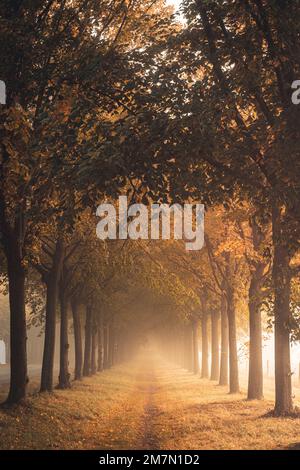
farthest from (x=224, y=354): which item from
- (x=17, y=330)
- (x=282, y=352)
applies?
(x=17, y=330)

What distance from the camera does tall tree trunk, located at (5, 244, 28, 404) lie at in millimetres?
17047

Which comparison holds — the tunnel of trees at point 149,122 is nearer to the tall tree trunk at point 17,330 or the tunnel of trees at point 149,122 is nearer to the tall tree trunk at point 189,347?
the tall tree trunk at point 17,330

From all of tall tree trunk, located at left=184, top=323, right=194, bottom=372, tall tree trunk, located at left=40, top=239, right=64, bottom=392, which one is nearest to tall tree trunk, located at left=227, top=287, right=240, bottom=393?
tall tree trunk, located at left=40, top=239, right=64, bottom=392

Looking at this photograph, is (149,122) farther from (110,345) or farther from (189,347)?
(110,345)

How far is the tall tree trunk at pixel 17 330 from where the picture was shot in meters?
17.0

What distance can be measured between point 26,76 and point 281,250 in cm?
952

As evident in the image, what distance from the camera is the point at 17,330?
17.4 m

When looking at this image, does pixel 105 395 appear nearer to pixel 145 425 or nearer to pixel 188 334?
pixel 145 425

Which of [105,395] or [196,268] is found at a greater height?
[196,268]

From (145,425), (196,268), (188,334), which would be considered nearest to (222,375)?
(196,268)

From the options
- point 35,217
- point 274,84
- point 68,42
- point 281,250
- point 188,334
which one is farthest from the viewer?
point 188,334

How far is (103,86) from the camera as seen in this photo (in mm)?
14359

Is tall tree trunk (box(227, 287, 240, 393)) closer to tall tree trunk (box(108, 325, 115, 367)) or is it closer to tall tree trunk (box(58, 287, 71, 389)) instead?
tall tree trunk (box(58, 287, 71, 389))
